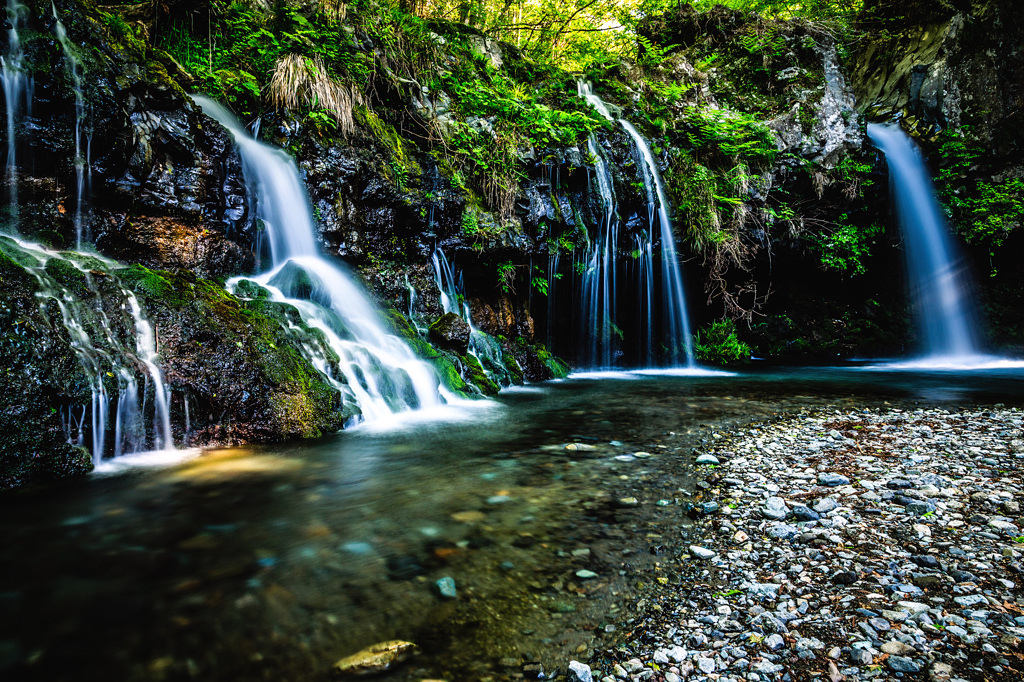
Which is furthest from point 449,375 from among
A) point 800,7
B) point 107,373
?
point 800,7

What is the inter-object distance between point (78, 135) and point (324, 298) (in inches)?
129

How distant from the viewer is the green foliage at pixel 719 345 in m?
12.4

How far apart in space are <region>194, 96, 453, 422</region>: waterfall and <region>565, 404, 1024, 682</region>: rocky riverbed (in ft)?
12.3

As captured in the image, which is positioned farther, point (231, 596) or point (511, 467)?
point (511, 467)

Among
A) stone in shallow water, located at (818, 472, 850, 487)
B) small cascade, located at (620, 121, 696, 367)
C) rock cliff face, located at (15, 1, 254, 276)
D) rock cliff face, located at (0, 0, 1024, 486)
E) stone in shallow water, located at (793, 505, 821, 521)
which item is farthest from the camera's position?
small cascade, located at (620, 121, 696, 367)

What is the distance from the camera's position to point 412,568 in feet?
7.08

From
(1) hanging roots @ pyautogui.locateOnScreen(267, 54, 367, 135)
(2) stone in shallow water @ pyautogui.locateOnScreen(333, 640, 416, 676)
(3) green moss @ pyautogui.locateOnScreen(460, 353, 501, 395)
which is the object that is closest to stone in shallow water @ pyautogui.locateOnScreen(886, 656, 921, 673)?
(2) stone in shallow water @ pyautogui.locateOnScreen(333, 640, 416, 676)

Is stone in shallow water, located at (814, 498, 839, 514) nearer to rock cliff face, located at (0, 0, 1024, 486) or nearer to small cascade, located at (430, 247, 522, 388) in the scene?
rock cliff face, located at (0, 0, 1024, 486)

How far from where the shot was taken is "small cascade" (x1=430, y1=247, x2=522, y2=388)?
27.1 ft

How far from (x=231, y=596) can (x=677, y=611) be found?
5.74 ft

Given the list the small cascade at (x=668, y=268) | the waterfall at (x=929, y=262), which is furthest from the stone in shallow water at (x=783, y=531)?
the waterfall at (x=929, y=262)

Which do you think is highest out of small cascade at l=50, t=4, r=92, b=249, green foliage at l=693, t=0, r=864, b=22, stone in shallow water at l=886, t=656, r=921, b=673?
green foliage at l=693, t=0, r=864, b=22

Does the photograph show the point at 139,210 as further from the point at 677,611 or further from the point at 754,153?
the point at 754,153

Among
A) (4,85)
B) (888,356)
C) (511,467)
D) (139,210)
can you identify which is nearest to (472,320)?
(139,210)
